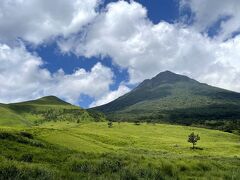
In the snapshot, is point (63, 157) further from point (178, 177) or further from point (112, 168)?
point (178, 177)

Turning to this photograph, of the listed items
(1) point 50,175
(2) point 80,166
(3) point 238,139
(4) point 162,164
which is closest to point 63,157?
(2) point 80,166

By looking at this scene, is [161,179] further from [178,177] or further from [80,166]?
[80,166]

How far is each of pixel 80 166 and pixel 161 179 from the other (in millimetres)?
4885

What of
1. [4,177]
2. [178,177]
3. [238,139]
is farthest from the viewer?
[238,139]

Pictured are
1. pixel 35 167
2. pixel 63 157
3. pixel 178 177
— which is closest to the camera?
pixel 35 167

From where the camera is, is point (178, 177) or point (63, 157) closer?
point (178, 177)

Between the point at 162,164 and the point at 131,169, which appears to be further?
the point at 162,164

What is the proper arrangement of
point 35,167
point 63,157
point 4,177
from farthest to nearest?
1. point 63,157
2. point 35,167
3. point 4,177

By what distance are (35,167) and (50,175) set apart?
180 centimetres

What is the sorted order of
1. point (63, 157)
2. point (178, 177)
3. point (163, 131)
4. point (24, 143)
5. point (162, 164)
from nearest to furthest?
point (178, 177) < point (162, 164) < point (63, 157) < point (24, 143) < point (163, 131)

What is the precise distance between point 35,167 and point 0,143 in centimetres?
1339

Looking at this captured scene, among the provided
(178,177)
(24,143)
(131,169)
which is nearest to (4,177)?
(131,169)

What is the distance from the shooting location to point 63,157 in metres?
25.5

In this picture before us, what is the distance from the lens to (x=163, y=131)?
638 ft
